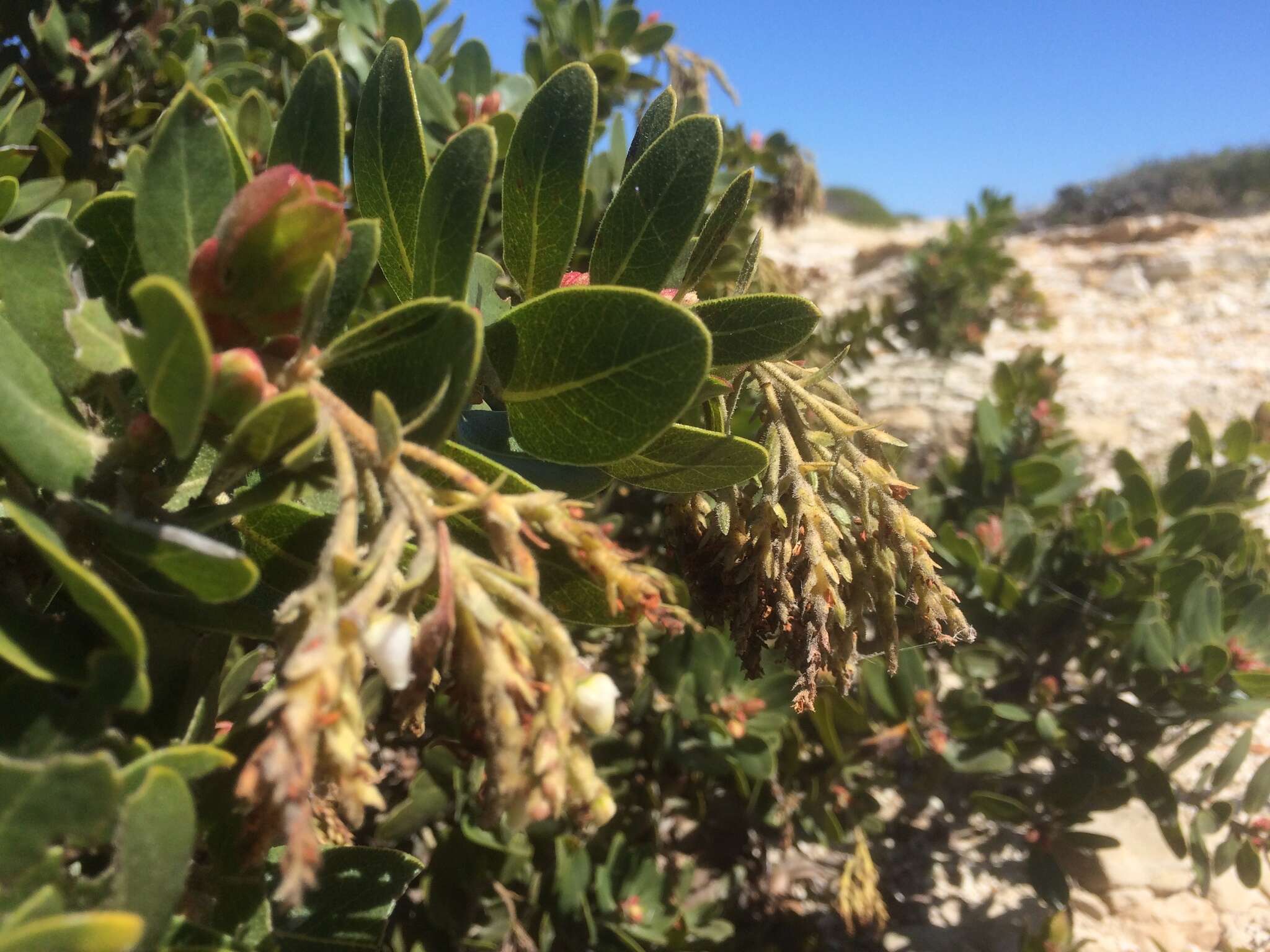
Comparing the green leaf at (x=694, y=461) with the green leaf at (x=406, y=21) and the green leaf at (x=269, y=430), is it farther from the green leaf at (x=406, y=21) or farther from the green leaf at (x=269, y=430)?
the green leaf at (x=406, y=21)

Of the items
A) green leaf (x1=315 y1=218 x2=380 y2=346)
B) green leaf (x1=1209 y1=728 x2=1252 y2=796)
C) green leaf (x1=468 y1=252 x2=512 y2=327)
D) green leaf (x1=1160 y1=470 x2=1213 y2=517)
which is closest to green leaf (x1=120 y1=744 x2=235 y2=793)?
green leaf (x1=315 y1=218 x2=380 y2=346)

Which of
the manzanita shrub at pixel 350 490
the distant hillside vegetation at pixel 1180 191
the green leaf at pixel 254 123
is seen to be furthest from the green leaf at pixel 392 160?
the distant hillside vegetation at pixel 1180 191

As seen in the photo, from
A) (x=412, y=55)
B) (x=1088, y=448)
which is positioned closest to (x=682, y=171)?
(x=412, y=55)

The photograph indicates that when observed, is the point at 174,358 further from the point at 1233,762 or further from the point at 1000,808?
the point at 1233,762

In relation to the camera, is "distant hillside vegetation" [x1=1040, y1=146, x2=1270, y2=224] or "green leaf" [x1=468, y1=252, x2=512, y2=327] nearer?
"green leaf" [x1=468, y1=252, x2=512, y2=327]

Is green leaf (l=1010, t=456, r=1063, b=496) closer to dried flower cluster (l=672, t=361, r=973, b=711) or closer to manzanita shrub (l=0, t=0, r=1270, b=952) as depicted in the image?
manzanita shrub (l=0, t=0, r=1270, b=952)

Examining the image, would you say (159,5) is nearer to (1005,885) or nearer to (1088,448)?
(1005,885)
